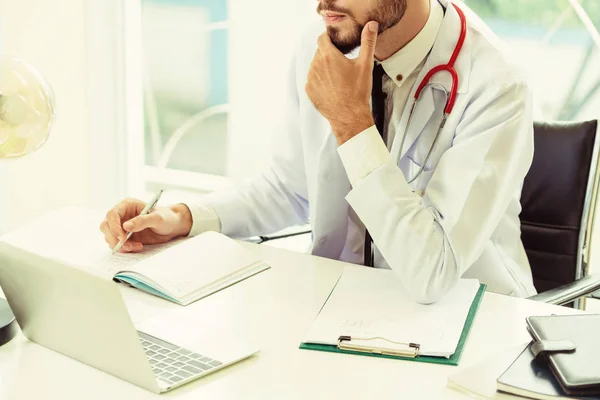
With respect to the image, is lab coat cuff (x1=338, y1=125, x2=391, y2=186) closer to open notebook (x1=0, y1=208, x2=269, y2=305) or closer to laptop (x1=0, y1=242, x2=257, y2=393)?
open notebook (x1=0, y1=208, x2=269, y2=305)

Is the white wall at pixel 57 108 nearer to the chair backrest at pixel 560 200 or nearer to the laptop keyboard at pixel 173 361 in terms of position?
the chair backrest at pixel 560 200

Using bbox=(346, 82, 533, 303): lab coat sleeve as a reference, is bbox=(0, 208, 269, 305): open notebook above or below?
below

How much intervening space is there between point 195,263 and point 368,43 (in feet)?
1.75

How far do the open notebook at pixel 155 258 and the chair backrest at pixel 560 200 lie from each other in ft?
2.18

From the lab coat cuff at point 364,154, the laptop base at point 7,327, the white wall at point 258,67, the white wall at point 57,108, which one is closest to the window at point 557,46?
the white wall at point 258,67

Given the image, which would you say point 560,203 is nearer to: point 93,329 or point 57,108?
point 93,329

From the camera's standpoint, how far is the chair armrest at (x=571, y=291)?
1421 millimetres

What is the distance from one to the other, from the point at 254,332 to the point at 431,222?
38 centimetres

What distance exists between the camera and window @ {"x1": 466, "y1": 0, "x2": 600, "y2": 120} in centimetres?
243

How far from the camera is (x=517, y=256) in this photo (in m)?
1.64

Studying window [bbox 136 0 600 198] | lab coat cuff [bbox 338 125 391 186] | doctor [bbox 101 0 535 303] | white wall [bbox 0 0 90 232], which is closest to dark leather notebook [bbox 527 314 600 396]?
doctor [bbox 101 0 535 303]

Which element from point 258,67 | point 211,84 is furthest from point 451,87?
point 211,84

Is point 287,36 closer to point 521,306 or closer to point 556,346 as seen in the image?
point 521,306

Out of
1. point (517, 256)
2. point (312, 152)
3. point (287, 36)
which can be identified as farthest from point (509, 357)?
point (287, 36)
